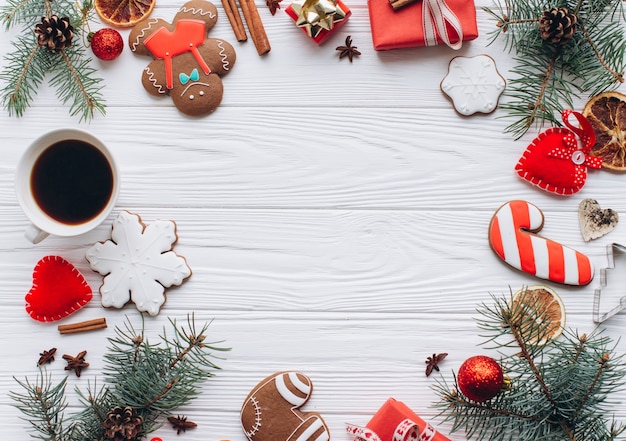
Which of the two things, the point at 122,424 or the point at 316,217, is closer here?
the point at 122,424

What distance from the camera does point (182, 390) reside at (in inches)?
35.6

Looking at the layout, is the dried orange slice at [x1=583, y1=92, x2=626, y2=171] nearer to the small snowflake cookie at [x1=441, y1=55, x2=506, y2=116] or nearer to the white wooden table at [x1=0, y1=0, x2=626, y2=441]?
the white wooden table at [x1=0, y1=0, x2=626, y2=441]

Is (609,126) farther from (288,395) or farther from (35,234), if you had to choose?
(35,234)

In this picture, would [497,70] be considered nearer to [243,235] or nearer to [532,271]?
[532,271]

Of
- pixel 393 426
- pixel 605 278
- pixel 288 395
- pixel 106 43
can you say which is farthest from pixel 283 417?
pixel 106 43

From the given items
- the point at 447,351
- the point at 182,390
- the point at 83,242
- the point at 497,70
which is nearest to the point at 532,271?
the point at 447,351

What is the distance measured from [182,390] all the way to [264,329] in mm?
153

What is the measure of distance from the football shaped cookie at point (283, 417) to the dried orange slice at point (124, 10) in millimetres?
626

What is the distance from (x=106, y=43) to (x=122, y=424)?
0.58m

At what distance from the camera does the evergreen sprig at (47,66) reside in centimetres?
95

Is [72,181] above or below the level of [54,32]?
below

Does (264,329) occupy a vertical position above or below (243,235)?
below

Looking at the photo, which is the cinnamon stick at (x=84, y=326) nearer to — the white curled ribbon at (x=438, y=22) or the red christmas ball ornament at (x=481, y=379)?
the red christmas ball ornament at (x=481, y=379)

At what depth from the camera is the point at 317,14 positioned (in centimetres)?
92
